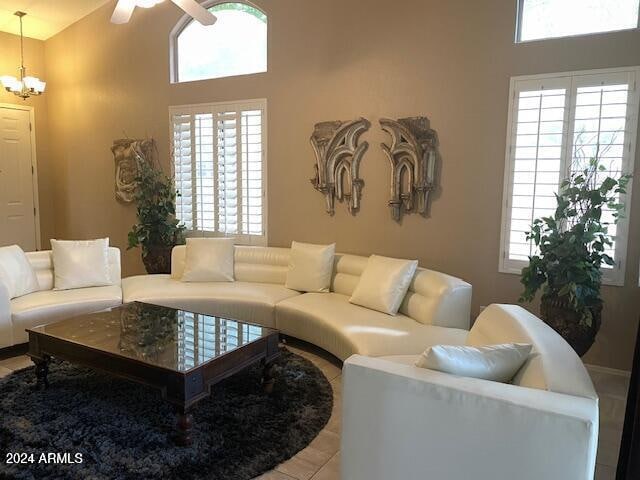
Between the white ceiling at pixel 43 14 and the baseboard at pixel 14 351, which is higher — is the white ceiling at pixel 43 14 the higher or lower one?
the higher one

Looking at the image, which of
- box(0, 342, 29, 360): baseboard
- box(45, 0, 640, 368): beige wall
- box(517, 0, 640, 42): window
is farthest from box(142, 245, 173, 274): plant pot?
box(517, 0, 640, 42): window

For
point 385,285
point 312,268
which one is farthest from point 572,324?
point 312,268

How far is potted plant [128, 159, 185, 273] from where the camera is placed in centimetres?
560

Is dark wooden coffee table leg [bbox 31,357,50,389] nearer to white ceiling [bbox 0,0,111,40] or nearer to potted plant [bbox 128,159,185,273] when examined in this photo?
potted plant [bbox 128,159,185,273]

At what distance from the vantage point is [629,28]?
11.6 feet

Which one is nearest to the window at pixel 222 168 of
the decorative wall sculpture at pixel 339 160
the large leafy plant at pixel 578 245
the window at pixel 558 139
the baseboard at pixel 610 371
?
the decorative wall sculpture at pixel 339 160

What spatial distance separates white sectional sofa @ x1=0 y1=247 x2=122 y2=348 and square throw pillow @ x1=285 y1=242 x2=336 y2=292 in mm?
1556

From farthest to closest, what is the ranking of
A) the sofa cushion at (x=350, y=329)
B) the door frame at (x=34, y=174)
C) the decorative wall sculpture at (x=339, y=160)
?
the door frame at (x=34, y=174) → the decorative wall sculpture at (x=339, y=160) → the sofa cushion at (x=350, y=329)

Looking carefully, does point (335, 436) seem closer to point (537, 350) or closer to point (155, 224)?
point (537, 350)

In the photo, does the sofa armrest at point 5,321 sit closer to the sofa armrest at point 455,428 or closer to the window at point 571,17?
the sofa armrest at point 455,428

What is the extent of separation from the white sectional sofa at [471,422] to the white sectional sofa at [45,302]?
292 cm

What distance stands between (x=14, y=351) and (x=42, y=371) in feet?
3.21

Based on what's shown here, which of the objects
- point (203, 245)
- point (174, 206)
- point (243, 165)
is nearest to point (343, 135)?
point (243, 165)

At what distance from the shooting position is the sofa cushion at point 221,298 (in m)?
4.27
